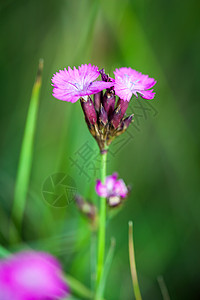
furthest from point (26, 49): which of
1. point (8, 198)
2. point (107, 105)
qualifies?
point (107, 105)

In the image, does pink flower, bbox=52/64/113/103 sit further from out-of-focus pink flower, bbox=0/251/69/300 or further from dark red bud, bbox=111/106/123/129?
out-of-focus pink flower, bbox=0/251/69/300

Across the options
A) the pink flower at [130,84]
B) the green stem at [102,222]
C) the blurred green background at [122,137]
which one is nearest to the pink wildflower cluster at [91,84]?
→ the pink flower at [130,84]

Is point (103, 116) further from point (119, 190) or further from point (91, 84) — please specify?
point (119, 190)

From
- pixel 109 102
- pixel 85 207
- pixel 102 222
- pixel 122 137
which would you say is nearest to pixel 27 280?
pixel 102 222

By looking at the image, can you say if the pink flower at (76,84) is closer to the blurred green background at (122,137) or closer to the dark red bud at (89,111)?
the dark red bud at (89,111)

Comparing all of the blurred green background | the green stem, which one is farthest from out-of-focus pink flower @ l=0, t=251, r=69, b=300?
the blurred green background

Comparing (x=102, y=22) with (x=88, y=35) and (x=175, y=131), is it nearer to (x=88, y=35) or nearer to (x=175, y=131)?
(x=88, y=35)

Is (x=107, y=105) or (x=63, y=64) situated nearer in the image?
(x=107, y=105)
